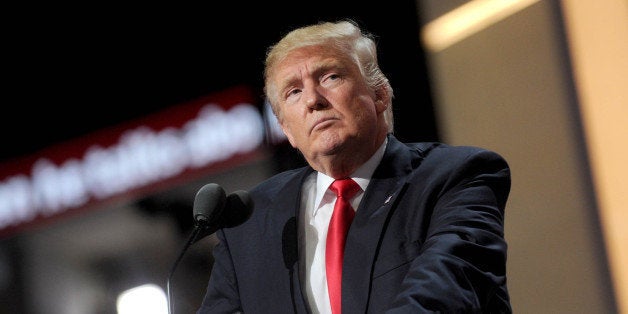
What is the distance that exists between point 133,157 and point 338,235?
11.8 feet

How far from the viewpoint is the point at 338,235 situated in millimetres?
1523

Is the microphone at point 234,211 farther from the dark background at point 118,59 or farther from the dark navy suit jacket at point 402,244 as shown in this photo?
the dark background at point 118,59

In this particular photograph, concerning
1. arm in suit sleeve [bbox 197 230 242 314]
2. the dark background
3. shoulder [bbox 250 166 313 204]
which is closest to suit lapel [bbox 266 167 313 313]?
shoulder [bbox 250 166 313 204]

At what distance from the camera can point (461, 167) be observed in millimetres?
1487

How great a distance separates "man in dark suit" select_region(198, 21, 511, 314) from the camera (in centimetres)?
135

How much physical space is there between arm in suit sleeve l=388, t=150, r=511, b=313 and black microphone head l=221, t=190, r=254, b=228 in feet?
1.17

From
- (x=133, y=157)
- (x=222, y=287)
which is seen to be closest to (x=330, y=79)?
(x=222, y=287)

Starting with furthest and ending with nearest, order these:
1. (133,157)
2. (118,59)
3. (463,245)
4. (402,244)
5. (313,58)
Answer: (133,157)
(118,59)
(313,58)
(402,244)
(463,245)

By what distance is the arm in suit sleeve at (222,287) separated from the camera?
1.63 metres

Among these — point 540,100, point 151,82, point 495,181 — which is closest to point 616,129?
point 540,100

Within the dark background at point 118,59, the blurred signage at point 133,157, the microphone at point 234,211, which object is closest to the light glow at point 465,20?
the dark background at point 118,59

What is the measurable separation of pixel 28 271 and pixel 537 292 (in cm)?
369

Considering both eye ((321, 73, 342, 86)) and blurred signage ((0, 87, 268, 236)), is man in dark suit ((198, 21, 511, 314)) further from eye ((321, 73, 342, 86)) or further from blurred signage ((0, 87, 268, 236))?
blurred signage ((0, 87, 268, 236))

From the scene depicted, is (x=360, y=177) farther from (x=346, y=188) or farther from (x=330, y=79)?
(x=330, y=79)
